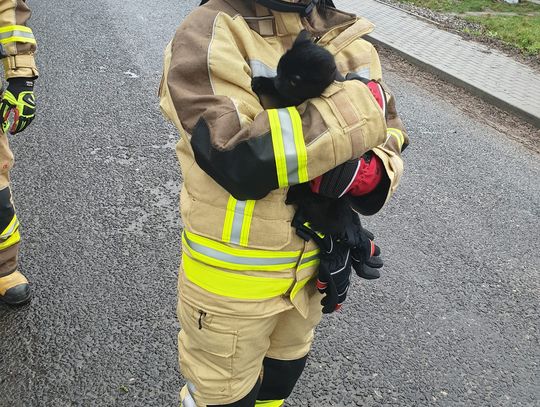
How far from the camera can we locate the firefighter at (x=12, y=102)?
251cm

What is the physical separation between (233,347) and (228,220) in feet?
1.27

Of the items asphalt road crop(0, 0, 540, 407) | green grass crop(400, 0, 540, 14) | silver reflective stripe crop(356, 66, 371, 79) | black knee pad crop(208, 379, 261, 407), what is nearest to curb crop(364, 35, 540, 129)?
asphalt road crop(0, 0, 540, 407)

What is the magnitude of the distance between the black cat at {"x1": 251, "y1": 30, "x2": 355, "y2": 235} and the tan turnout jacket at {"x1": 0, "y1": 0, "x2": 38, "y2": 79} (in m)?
1.67

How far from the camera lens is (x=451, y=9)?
1105cm

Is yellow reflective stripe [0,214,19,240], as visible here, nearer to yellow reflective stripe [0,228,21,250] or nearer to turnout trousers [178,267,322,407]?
yellow reflective stripe [0,228,21,250]

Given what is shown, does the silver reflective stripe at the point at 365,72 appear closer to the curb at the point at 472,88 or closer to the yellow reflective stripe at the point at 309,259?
the yellow reflective stripe at the point at 309,259

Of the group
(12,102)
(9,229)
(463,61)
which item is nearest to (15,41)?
(12,102)

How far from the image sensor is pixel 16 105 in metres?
2.50

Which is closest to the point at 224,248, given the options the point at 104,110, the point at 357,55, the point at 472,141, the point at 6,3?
the point at 357,55

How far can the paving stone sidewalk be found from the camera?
6.58 m

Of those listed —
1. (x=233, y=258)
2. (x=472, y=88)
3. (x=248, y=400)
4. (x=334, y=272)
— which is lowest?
(x=472, y=88)

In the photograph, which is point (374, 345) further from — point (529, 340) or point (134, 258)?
point (134, 258)

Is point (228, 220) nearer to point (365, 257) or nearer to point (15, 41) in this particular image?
point (365, 257)

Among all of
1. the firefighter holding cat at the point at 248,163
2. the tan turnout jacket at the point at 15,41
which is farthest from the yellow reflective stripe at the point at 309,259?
the tan turnout jacket at the point at 15,41
